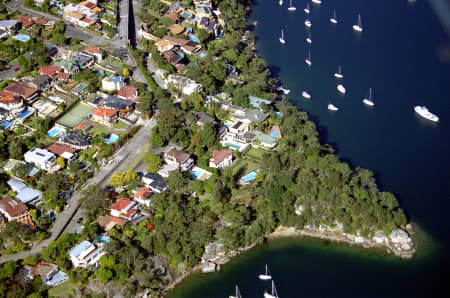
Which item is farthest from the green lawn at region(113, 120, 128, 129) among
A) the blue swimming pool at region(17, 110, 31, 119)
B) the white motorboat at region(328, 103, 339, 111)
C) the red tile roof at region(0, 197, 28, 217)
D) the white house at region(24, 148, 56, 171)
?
the white motorboat at region(328, 103, 339, 111)

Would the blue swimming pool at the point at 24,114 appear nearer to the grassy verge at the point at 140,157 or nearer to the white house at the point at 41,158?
the white house at the point at 41,158

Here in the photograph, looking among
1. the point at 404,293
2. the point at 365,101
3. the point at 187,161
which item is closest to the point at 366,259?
the point at 404,293

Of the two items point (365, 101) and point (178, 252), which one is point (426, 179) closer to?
point (365, 101)

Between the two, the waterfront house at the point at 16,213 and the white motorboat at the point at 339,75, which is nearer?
the waterfront house at the point at 16,213

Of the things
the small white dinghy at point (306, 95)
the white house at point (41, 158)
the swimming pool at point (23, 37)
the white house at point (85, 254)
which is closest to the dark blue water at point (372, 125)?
the small white dinghy at point (306, 95)

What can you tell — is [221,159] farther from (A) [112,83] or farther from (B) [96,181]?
(A) [112,83]

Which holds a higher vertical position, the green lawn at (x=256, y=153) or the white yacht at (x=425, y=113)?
the white yacht at (x=425, y=113)
